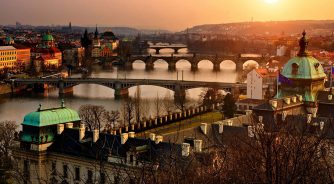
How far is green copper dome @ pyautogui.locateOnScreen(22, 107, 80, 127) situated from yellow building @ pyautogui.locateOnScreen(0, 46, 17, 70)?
3893cm

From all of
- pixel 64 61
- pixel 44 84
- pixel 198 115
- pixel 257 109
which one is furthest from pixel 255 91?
pixel 64 61

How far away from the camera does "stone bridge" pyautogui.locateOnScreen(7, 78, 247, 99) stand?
1388 inches

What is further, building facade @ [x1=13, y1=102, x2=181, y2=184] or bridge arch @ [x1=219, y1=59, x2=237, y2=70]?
bridge arch @ [x1=219, y1=59, x2=237, y2=70]

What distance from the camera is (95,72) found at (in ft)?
185

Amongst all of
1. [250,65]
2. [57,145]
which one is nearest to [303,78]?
[57,145]

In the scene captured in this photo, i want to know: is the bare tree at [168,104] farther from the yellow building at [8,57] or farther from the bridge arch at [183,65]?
the bridge arch at [183,65]

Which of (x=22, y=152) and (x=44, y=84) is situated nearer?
(x=22, y=152)

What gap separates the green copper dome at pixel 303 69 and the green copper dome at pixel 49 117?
8.15m

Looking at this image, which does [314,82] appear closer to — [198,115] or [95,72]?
[198,115]

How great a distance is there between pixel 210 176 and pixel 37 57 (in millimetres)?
53696

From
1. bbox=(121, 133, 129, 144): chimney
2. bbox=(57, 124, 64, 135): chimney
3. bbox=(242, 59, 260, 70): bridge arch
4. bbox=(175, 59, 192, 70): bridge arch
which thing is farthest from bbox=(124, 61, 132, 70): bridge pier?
bbox=(121, 133, 129, 144): chimney

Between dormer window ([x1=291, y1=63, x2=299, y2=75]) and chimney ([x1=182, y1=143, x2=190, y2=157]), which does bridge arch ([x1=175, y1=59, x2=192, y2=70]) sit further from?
chimney ([x1=182, y1=143, x2=190, y2=157])

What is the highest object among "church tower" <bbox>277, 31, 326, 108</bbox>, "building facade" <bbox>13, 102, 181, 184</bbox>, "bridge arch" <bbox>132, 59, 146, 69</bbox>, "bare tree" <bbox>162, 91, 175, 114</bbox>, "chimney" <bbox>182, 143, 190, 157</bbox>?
"church tower" <bbox>277, 31, 326, 108</bbox>

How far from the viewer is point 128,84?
38.4 m
